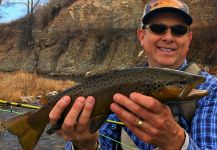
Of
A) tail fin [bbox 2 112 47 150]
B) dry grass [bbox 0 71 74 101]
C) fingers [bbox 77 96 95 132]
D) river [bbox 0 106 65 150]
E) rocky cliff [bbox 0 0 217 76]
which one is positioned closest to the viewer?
fingers [bbox 77 96 95 132]

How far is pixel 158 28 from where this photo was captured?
3959mm

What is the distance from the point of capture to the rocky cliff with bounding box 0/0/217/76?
1679 inches

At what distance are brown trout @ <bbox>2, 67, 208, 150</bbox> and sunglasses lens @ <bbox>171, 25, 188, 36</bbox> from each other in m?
0.91

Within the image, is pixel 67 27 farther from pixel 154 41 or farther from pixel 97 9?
pixel 154 41

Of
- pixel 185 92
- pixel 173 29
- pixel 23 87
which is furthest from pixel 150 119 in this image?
pixel 23 87

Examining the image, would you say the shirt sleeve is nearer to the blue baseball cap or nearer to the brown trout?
the brown trout

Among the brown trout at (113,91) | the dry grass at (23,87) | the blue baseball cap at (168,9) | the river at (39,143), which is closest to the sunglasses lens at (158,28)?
the blue baseball cap at (168,9)

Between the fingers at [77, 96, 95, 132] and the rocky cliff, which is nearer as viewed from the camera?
the fingers at [77, 96, 95, 132]

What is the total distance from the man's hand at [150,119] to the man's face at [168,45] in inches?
45.6

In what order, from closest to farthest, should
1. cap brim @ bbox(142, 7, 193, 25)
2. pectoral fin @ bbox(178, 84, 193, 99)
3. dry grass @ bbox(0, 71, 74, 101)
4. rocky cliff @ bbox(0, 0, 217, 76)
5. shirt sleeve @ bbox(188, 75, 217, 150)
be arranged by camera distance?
pectoral fin @ bbox(178, 84, 193, 99) → shirt sleeve @ bbox(188, 75, 217, 150) → cap brim @ bbox(142, 7, 193, 25) → dry grass @ bbox(0, 71, 74, 101) → rocky cliff @ bbox(0, 0, 217, 76)

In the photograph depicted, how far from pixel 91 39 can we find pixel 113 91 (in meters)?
46.6

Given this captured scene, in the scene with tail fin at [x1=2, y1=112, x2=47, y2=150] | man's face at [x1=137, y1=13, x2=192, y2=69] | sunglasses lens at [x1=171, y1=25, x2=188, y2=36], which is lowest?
tail fin at [x1=2, y1=112, x2=47, y2=150]

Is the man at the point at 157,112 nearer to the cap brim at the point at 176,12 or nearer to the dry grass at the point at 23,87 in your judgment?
the cap brim at the point at 176,12

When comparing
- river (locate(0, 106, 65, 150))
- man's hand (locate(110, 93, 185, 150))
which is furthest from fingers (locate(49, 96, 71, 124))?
river (locate(0, 106, 65, 150))
